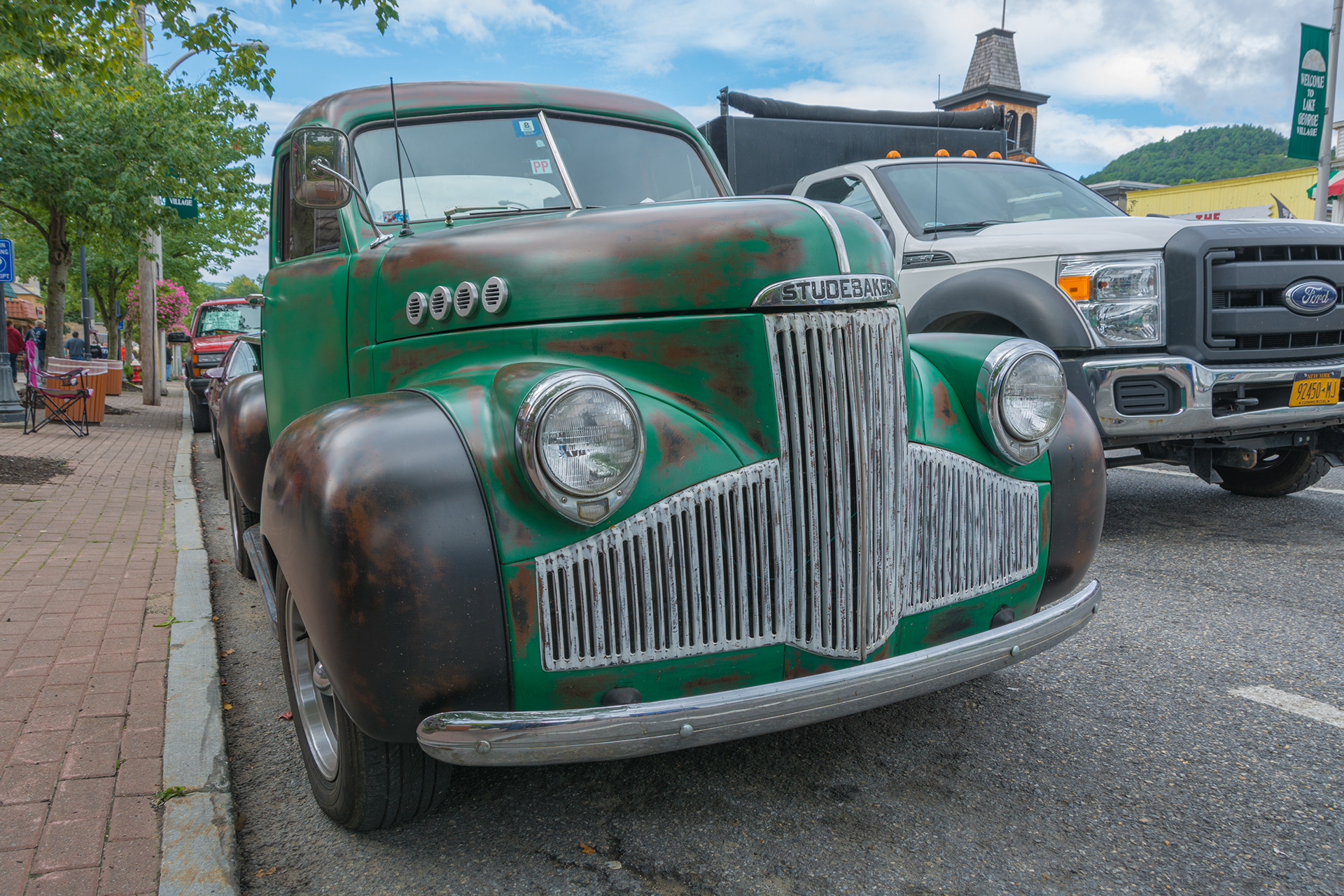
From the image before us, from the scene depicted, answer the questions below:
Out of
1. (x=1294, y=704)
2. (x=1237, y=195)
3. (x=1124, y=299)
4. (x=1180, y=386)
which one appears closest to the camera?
(x=1294, y=704)

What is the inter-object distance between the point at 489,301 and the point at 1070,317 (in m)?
3.38

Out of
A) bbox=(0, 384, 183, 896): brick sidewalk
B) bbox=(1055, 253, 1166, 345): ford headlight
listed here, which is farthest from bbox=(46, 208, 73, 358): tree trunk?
bbox=(1055, 253, 1166, 345): ford headlight

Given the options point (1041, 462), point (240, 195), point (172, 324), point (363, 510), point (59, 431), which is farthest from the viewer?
point (172, 324)

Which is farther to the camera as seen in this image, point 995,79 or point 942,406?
point 995,79

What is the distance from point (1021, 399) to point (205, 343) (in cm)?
1367

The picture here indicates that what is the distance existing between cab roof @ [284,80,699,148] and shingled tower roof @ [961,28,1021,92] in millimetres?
58044

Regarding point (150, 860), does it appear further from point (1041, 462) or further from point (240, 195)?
point (240, 195)

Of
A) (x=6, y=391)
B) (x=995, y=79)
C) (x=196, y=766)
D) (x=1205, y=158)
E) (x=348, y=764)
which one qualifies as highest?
(x=995, y=79)

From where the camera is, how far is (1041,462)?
2.59 metres

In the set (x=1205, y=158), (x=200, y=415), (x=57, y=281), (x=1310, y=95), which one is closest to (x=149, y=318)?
(x=57, y=281)

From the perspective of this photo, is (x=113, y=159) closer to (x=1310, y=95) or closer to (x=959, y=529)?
(x=959, y=529)

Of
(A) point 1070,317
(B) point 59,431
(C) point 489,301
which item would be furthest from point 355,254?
(B) point 59,431

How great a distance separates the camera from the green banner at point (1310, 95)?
1627 centimetres

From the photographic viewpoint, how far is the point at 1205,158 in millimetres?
43219
